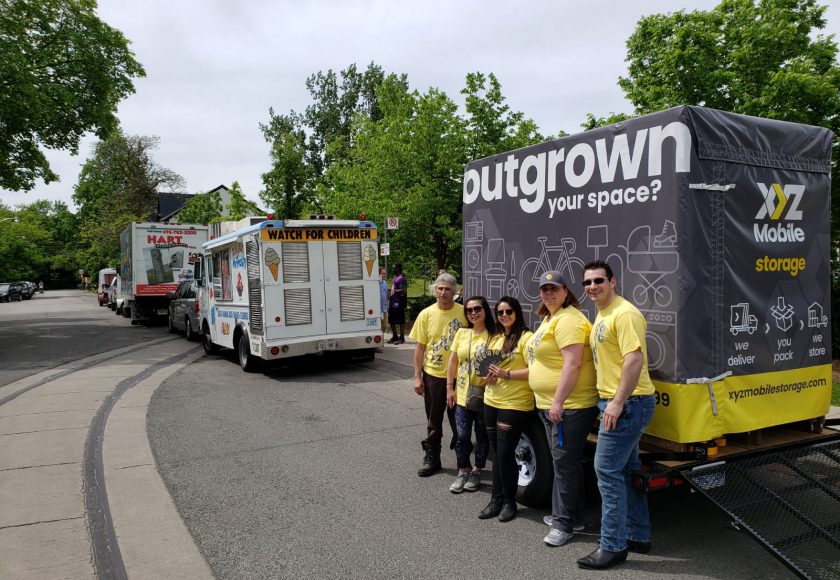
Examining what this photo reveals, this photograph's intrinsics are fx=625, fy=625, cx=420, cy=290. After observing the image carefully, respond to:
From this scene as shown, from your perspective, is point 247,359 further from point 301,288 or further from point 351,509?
point 351,509

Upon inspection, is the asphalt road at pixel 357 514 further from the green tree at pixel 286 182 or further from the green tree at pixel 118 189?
the green tree at pixel 118 189

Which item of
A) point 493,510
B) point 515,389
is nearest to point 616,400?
point 515,389

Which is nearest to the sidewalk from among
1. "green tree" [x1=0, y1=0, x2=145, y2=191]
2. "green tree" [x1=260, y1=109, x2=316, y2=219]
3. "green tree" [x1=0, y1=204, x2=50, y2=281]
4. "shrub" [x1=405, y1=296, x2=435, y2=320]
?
"shrub" [x1=405, y1=296, x2=435, y2=320]

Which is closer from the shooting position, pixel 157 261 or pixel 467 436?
pixel 467 436

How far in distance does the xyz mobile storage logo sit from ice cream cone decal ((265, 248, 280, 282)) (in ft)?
26.7

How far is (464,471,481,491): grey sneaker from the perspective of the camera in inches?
211

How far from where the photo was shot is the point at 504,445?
462 centimetres

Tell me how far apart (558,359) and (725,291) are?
47.6 inches

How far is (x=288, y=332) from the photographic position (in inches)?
434

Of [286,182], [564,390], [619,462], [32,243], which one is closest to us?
[619,462]

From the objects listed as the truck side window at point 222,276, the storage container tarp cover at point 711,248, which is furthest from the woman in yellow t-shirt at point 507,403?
the truck side window at point 222,276

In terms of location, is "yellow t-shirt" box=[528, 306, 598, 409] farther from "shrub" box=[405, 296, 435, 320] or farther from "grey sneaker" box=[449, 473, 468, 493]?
"shrub" box=[405, 296, 435, 320]

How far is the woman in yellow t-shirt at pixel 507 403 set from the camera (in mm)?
4617

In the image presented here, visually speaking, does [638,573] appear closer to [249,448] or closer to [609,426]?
[609,426]
